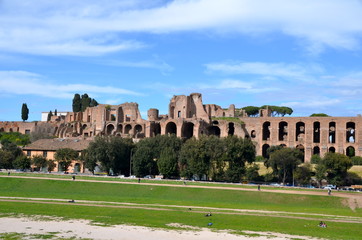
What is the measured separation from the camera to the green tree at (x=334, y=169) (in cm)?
4797

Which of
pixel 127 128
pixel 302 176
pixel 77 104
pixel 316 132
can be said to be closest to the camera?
pixel 302 176

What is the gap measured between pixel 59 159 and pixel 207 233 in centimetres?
4199

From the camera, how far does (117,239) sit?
63.3ft

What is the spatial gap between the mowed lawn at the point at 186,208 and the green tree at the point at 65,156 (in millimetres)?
14336

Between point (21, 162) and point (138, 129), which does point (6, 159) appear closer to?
point (21, 162)

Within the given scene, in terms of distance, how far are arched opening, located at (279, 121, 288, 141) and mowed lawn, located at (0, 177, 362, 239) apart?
3856 cm

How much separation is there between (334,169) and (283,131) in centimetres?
2986

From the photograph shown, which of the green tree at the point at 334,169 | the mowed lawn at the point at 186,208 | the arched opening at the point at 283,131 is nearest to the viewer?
the mowed lawn at the point at 186,208

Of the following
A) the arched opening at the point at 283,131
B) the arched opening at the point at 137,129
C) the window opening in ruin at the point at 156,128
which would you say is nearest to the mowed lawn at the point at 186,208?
the window opening in ruin at the point at 156,128

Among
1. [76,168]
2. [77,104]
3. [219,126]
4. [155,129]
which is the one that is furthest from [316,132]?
[77,104]

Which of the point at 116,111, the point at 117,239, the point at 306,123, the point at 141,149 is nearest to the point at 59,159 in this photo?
the point at 141,149

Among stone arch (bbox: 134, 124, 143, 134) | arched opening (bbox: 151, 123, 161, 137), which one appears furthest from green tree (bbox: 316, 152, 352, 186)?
stone arch (bbox: 134, 124, 143, 134)

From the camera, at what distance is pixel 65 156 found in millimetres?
59469

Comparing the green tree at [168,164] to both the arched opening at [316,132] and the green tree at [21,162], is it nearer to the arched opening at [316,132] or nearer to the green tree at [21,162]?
the green tree at [21,162]
